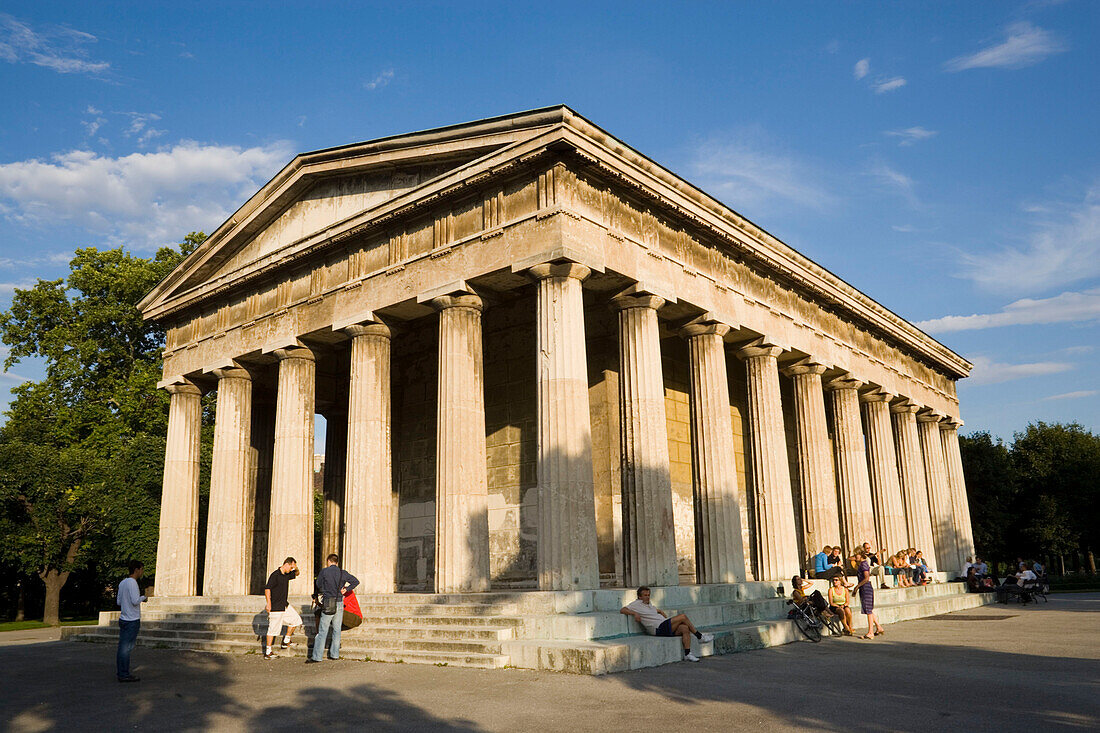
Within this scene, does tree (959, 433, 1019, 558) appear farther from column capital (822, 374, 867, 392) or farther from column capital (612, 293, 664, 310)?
column capital (612, 293, 664, 310)

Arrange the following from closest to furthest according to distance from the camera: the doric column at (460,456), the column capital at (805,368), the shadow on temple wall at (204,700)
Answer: the shadow on temple wall at (204,700) → the doric column at (460,456) → the column capital at (805,368)

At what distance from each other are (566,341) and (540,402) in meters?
1.40

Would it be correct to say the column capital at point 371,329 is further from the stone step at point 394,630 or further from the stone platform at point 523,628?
the stone step at point 394,630

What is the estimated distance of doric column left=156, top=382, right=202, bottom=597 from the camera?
26.0 m

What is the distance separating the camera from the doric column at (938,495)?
1364 inches

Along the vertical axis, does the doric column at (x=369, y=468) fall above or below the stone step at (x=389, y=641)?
above

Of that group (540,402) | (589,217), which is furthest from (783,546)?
(589,217)

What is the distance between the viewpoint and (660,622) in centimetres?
1471

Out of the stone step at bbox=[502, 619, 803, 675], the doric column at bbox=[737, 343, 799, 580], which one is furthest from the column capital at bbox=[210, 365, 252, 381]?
the stone step at bbox=[502, 619, 803, 675]

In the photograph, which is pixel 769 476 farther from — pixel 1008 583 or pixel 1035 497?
pixel 1035 497

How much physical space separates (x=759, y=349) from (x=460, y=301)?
9351 mm

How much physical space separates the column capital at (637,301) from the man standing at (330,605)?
8.75 m

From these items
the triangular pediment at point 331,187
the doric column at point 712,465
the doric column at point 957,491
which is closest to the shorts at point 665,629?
the doric column at point 712,465

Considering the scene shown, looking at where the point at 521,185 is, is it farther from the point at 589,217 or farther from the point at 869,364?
the point at 869,364
